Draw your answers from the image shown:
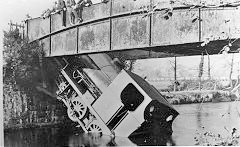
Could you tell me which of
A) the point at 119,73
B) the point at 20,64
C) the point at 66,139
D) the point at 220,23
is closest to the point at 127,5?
the point at 119,73

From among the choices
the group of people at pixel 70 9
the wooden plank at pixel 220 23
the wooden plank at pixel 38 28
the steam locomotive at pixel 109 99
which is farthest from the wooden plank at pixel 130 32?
the wooden plank at pixel 38 28

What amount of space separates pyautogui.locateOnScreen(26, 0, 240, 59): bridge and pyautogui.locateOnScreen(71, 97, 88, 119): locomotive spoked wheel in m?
0.31

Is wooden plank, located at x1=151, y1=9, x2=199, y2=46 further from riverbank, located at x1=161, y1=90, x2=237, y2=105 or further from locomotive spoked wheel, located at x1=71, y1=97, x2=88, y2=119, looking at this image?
locomotive spoked wheel, located at x1=71, y1=97, x2=88, y2=119

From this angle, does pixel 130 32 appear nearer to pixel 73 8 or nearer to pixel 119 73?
pixel 119 73

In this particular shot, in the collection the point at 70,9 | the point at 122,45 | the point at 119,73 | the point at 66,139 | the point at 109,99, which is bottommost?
the point at 66,139

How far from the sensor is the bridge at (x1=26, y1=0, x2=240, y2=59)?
7.03 feet

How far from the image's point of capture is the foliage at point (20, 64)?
95.3 inches

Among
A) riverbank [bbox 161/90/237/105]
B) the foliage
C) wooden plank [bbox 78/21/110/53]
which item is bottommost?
riverbank [bbox 161/90/237/105]

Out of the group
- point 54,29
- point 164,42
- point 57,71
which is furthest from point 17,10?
point 164,42

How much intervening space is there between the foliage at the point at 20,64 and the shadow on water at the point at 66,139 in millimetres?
277

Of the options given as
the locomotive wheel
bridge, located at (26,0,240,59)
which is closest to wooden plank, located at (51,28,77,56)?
bridge, located at (26,0,240,59)

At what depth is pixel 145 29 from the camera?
2.27 metres

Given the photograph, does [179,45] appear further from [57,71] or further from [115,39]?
[57,71]

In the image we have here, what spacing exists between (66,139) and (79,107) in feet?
0.73
